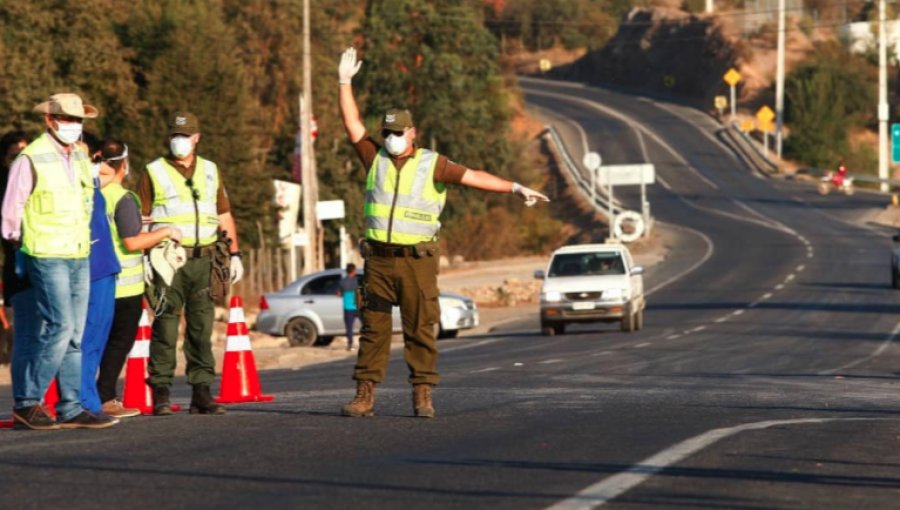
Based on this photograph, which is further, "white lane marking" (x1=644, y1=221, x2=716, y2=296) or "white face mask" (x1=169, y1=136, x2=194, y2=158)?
"white lane marking" (x1=644, y1=221, x2=716, y2=296)

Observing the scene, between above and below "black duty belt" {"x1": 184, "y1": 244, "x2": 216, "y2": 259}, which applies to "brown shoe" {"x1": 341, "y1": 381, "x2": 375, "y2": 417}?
below

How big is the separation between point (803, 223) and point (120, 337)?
223 ft

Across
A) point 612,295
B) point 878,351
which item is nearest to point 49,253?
point 878,351

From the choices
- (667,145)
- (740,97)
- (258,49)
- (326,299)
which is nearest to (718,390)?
(326,299)

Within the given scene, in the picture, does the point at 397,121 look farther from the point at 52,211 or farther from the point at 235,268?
the point at 52,211

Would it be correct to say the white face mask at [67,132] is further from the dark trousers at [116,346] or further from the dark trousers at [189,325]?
the dark trousers at [116,346]

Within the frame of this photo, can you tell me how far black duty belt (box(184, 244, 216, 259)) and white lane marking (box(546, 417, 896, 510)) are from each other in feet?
12.8

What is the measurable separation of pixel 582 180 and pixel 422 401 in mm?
78876

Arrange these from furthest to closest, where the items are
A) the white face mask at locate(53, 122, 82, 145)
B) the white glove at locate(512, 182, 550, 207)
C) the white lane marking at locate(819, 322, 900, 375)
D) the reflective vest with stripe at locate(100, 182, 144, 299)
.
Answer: the white lane marking at locate(819, 322, 900, 375) < the reflective vest with stripe at locate(100, 182, 144, 299) < the white glove at locate(512, 182, 550, 207) < the white face mask at locate(53, 122, 82, 145)

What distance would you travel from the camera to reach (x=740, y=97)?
11625cm

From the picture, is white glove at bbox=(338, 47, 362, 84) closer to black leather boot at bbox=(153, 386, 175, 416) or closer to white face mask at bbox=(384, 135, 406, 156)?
white face mask at bbox=(384, 135, 406, 156)

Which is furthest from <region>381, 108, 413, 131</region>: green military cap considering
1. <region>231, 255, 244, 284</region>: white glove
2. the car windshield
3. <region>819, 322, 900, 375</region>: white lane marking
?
Answer: the car windshield

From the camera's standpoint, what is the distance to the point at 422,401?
13000 mm

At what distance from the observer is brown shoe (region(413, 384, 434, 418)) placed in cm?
1298
